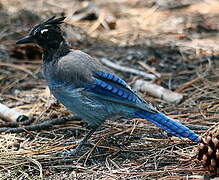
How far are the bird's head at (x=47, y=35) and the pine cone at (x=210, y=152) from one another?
164cm

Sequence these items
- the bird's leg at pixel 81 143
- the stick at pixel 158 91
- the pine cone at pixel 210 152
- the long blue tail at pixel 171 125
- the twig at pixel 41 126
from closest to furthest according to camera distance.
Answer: the pine cone at pixel 210 152 → the long blue tail at pixel 171 125 → the bird's leg at pixel 81 143 → the twig at pixel 41 126 → the stick at pixel 158 91

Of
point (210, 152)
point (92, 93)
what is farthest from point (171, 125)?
point (92, 93)

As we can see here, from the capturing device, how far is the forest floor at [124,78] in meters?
3.30

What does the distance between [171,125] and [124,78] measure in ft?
6.25

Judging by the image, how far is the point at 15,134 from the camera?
12.8ft

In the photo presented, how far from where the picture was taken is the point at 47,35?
3973mm

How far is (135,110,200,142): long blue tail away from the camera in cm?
325

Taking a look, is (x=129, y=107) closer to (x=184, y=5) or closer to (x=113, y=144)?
(x=113, y=144)

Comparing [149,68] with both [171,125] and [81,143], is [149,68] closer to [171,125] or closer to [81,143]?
[81,143]

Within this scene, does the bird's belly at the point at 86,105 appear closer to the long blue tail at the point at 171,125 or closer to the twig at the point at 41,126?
the long blue tail at the point at 171,125

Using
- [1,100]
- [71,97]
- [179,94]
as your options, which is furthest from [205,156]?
[1,100]

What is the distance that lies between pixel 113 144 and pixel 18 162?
80 centimetres

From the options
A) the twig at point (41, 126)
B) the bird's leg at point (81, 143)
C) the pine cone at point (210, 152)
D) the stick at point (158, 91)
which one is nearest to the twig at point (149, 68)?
the stick at point (158, 91)

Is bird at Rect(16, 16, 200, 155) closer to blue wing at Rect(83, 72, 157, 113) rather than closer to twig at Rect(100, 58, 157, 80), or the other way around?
blue wing at Rect(83, 72, 157, 113)
